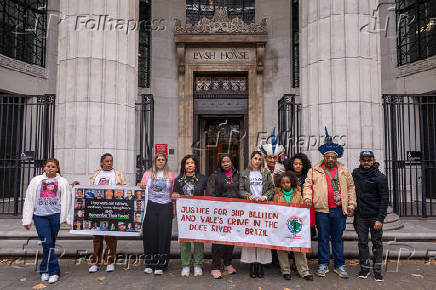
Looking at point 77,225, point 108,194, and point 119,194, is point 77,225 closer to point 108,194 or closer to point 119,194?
point 108,194

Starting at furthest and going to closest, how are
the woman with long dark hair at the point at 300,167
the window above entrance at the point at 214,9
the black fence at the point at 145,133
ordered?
the window above entrance at the point at 214,9, the black fence at the point at 145,133, the woman with long dark hair at the point at 300,167

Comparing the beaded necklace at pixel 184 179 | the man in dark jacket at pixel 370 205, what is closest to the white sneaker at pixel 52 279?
the beaded necklace at pixel 184 179

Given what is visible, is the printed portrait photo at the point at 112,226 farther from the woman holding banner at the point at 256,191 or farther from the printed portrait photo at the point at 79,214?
the woman holding banner at the point at 256,191

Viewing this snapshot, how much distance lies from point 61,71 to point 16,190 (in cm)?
402

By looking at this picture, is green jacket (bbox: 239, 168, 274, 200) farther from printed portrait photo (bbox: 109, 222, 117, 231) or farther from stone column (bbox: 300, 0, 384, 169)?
stone column (bbox: 300, 0, 384, 169)

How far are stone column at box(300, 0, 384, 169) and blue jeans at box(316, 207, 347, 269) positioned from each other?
8.95 feet

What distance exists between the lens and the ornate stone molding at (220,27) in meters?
13.5

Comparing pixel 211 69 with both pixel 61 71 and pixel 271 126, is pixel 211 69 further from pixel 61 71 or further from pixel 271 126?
pixel 61 71

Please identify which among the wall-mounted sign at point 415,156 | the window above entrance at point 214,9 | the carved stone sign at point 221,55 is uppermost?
the window above entrance at point 214,9

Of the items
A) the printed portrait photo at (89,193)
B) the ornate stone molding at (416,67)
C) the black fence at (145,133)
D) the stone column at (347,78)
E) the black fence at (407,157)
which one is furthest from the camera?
the ornate stone molding at (416,67)

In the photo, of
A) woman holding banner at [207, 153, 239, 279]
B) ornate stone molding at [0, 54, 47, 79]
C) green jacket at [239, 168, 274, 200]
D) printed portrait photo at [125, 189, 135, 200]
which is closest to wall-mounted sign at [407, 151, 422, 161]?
green jacket at [239, 168, 274, 200]

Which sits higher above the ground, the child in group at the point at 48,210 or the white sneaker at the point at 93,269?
the child in group at the point at 48,210

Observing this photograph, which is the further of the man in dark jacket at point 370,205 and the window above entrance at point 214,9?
the window above entrance at point 214,9

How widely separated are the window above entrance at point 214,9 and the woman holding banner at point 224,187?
1082 cm
